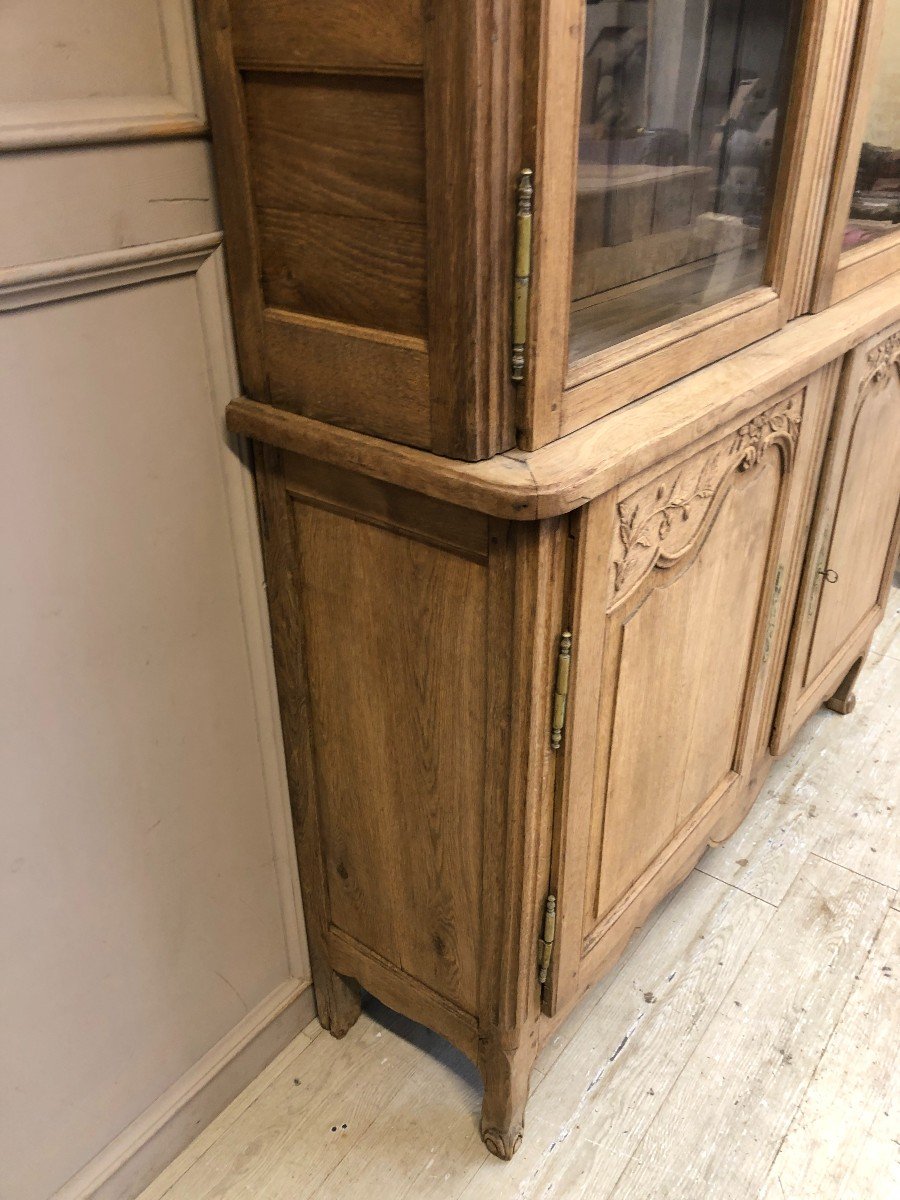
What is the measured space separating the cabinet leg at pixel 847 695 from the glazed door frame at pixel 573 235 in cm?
97

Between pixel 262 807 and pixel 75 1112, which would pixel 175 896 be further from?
pixel 75 1112

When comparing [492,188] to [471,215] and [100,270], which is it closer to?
[471,215]

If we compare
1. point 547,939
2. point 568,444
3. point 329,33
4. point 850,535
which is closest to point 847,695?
point 850,535

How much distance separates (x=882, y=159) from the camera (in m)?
1.26

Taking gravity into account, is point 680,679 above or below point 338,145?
below

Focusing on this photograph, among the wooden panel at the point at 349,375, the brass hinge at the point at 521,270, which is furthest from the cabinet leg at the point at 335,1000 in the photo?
the brass hinge at the point at 521,270

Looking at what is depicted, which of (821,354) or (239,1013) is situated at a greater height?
(821,354)

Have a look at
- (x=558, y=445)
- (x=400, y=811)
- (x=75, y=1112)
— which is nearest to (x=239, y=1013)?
(x=75, y=1112)

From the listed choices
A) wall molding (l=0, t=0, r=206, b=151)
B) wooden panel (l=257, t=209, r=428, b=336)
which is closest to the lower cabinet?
wooden panel (l=257, t=209, r=428, b=336)

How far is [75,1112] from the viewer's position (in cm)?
104

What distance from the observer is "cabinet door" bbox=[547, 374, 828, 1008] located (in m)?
0.93

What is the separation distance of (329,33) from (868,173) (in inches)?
32.1

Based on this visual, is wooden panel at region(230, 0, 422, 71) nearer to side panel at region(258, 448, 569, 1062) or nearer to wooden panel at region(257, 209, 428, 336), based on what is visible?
wooden panel at region(257, 209, 428, 336)

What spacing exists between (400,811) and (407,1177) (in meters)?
0.49
